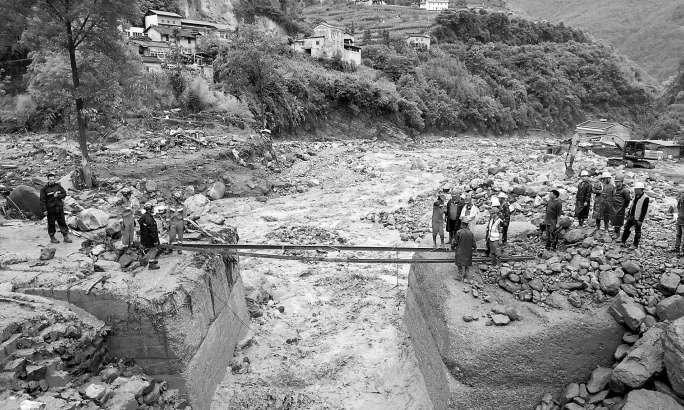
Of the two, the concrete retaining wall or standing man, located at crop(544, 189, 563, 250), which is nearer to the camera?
the concrete retaining wall

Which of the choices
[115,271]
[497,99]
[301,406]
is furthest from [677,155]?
[497,99]

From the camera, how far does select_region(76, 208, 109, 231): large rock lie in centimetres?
973

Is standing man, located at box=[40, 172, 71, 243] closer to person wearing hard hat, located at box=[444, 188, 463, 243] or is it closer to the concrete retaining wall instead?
the concrete retaining wall

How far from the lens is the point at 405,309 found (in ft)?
33.0

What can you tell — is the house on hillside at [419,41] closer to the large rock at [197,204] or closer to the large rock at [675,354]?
the large rock at [197,204]

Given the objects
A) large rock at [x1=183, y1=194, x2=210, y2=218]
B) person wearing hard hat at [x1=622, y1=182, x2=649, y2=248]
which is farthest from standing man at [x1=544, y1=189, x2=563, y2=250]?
large rock at [x1=183, y1=194, x2=210, y2=218]

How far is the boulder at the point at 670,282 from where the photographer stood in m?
6.96

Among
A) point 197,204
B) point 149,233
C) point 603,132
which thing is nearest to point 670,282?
point 149,233

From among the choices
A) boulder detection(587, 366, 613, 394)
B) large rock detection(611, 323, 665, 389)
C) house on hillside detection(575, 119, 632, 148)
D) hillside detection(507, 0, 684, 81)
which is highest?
hillside detection(507, 0, 684, 81)

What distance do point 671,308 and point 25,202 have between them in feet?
44.6

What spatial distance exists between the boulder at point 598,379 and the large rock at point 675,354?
0.97 m

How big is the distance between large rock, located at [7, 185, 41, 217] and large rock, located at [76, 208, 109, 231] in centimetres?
181

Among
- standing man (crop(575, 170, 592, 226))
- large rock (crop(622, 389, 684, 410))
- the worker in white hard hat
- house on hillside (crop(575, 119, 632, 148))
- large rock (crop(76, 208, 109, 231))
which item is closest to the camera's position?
large rock (crop(622, 389, 684, 410))

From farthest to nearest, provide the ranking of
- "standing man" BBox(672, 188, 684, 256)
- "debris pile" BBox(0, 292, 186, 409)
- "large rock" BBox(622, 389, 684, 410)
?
"standing man" BBox(672, 188, 684, 256) → "debris pile" BBox(0, 292, 186, 409) → "large rock" BBox(622, 389, 684, 410)
